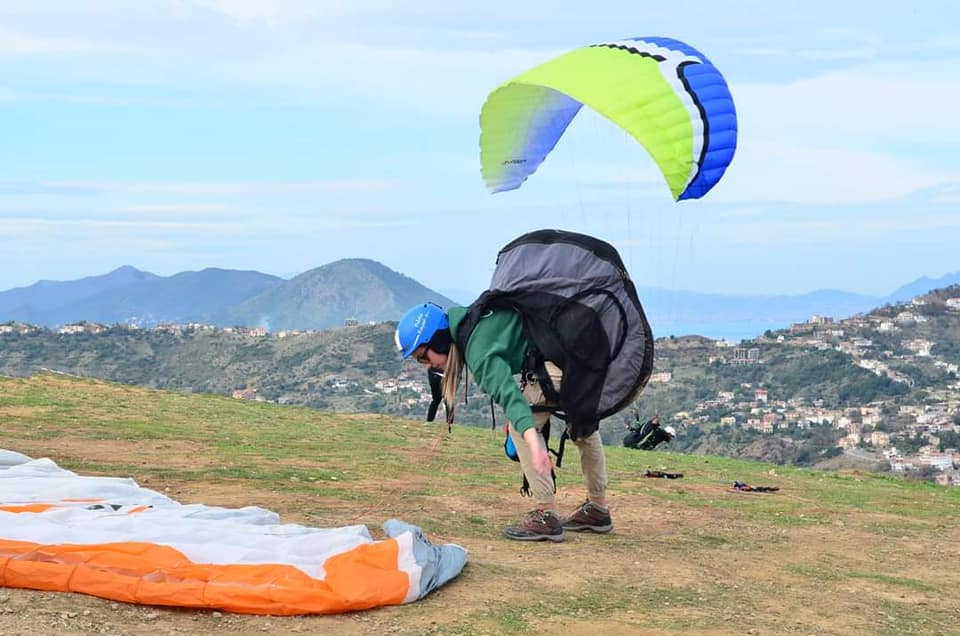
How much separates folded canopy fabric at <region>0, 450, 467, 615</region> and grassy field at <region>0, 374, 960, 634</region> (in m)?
0.09

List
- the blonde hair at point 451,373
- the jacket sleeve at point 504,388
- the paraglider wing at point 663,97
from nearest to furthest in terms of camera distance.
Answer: the jacket sleeve at point 504,388 → the blonde hair at point 451,373 → the paraglider wing at point 663,97

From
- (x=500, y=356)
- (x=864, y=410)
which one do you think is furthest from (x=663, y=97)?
(x=864, y=410)

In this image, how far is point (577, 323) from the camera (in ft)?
22.1

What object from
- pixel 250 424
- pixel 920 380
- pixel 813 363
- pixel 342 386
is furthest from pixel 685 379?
pixel 250 424

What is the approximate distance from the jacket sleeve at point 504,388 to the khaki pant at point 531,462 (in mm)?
252

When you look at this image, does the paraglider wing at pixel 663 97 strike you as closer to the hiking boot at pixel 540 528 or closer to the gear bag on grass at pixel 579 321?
the gear bag on grass at pixel 579 321

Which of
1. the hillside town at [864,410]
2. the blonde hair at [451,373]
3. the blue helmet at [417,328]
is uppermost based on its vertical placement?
the blue helmet at [417,328]

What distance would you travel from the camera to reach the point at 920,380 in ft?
225

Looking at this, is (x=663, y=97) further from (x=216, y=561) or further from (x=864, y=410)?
(x=864, y=410)

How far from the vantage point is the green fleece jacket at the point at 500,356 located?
6461 millimetres

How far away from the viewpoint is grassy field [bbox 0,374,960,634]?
525 cm

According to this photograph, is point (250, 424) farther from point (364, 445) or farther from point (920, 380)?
point (920, 380)

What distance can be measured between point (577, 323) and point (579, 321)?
20 mm

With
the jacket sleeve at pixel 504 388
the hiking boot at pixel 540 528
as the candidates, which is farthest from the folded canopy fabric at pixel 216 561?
the hiking boot at pixel 540 528
